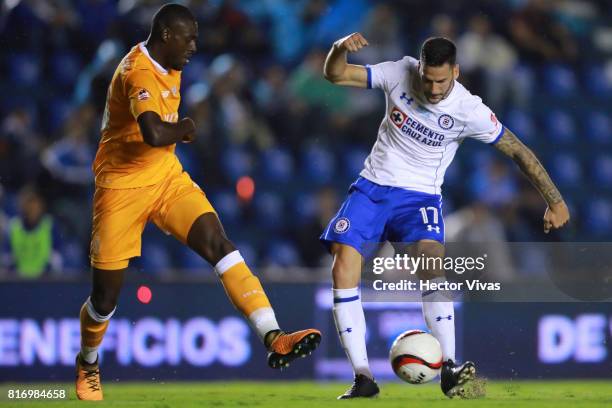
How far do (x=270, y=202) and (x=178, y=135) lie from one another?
5.75 metres

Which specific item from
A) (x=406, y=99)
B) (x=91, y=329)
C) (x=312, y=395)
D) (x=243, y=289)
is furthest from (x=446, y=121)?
(x=91, y=329)

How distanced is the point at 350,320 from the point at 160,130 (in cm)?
169

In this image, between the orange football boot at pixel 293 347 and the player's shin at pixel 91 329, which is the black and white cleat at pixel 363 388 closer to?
the orange football boot at pixel 293 347

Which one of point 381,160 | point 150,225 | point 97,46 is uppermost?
point 97,46

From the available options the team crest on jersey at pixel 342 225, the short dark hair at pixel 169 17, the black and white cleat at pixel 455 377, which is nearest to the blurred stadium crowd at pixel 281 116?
the team crest on jersey at pixel 342 225

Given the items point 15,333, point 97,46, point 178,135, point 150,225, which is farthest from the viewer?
point 97,46

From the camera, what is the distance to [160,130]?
280 inches

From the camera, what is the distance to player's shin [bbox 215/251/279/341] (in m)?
7.41

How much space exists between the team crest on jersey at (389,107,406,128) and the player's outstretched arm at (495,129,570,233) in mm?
602

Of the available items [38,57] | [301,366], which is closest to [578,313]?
[301,366]

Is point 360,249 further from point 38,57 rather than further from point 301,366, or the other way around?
point 38,57

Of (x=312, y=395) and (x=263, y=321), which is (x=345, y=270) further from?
(x=312, y=395)

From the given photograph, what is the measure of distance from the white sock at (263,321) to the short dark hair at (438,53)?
67.3 inches

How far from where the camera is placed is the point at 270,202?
12.9 meters
